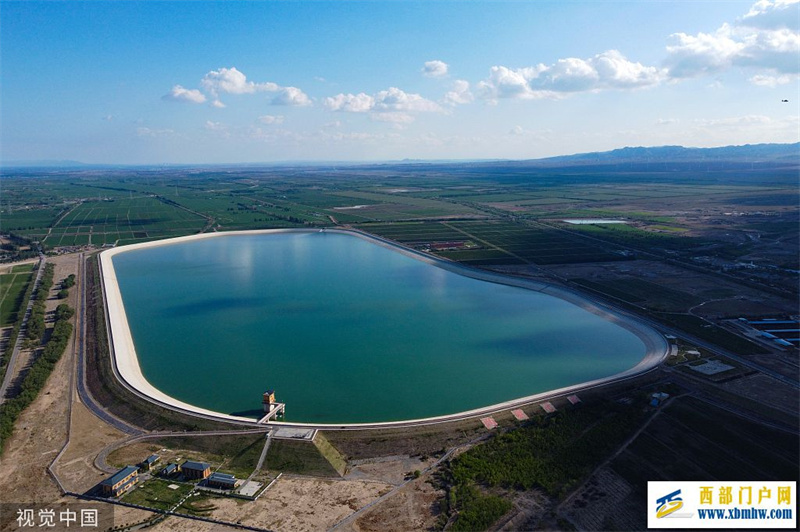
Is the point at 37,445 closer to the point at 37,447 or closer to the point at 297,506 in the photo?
the point at 37,447

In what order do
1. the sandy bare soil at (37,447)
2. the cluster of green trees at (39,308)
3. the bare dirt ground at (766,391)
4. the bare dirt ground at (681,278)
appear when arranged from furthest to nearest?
1. the bare dirt ground at (681,278)
2. the cluster of green trees at (39,308)
3. the bare dirt ground at (766,391)
4. the sandy bare soil at (37,447)

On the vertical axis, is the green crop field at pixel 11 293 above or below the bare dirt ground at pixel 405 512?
above

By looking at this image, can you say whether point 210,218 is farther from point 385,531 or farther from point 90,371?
point 385,531

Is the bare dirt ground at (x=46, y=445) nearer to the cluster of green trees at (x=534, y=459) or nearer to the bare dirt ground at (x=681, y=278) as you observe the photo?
the cluster of green trees at (x=534, y=459)

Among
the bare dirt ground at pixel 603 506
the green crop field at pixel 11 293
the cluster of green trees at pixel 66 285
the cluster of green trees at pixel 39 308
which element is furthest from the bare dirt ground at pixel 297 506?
the cluster of green trees at pixel 66 285

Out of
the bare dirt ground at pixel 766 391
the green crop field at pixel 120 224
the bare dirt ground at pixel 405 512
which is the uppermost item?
the green crop field at pixel 120 224

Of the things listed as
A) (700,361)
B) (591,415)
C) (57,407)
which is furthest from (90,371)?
(700,361)

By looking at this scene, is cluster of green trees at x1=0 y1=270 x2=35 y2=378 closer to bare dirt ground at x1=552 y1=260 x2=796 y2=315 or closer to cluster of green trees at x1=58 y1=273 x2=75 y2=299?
cluster of green trees at x1=58 y1=273 x2=75 y2=299
